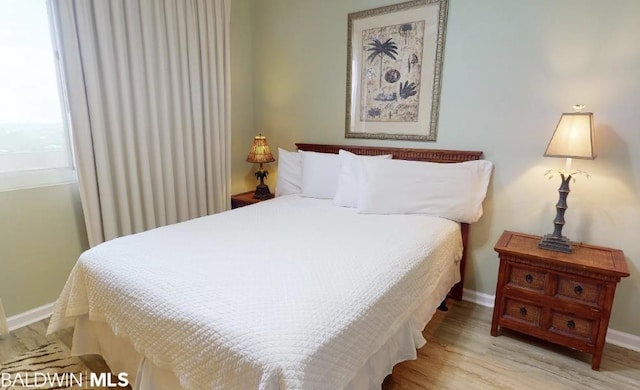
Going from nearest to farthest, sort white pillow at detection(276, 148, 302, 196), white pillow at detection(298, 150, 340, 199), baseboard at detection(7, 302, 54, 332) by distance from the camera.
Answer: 1. baseboard at detection(7, 302, 54, 332)
2. white pillow at detection(298, 150, 340, 199)
3. white pillow at detection(276, 148, 302, 196)

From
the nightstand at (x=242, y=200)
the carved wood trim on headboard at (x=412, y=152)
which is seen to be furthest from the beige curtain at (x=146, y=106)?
the carved wood trim on headboard at (x=412, y=152)

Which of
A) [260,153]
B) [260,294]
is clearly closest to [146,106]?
[260,153]

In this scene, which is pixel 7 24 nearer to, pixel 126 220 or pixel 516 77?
pixel 126 220

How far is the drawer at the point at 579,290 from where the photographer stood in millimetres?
1663

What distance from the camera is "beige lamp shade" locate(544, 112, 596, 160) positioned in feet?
5.48

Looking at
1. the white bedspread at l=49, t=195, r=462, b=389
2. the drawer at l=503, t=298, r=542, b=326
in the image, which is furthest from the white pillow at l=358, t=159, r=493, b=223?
the drawer at l=503, t=298, r=542, b=326

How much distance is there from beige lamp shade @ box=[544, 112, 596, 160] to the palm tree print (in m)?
1.21

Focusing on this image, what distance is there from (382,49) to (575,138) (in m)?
1.40

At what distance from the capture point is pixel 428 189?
2139 mm

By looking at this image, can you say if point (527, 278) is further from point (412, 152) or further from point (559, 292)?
point (412, 152)

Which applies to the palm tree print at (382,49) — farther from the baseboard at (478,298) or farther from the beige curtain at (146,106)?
the baseboard at (478,298)

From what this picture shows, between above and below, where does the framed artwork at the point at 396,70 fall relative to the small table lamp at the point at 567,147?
above

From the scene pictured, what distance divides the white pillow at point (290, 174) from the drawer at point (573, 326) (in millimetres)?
1903

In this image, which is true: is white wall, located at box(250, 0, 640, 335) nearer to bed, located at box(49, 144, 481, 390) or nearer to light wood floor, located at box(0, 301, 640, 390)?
light wood floor, located at box(0, 301, 640, 390)
